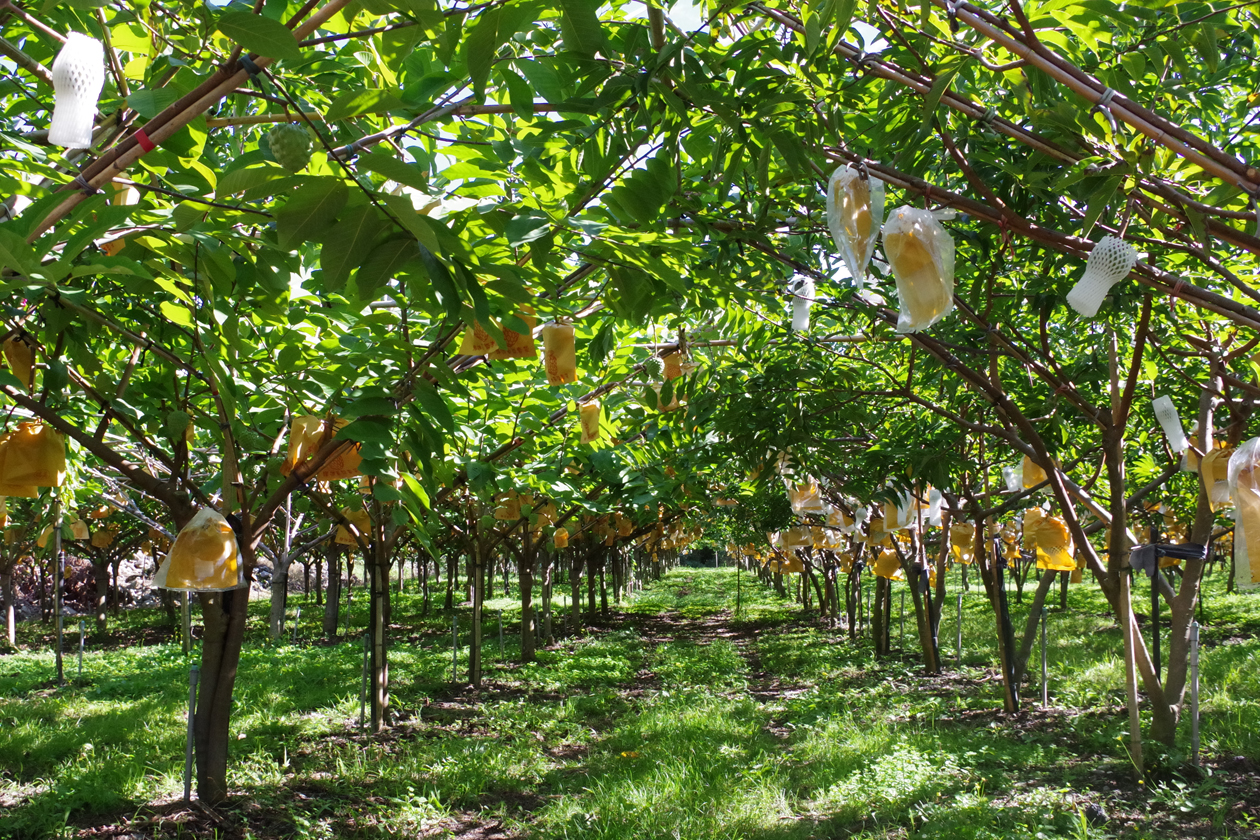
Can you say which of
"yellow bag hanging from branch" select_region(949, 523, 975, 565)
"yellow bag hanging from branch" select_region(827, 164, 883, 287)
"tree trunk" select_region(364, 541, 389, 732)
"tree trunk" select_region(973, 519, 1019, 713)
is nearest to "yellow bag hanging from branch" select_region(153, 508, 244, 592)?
"yellow bag hanging from branch" select_region(827, 164, 883, 287)

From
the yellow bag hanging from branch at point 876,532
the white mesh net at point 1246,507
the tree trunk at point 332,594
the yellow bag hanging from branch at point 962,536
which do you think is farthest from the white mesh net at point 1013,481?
the tree trunk at point 332,594

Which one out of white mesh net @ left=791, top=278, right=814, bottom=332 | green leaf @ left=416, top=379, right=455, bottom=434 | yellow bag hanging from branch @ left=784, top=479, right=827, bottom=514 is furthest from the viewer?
yellow bag hanging from branch @ left=784, top=479, right=827, bottom=514

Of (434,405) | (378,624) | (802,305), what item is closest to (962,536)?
(378,624)

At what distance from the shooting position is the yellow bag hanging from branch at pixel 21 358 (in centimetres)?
275

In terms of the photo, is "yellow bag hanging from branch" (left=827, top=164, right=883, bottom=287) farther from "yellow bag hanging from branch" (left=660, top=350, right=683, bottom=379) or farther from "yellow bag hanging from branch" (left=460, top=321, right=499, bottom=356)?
"yellow bag hanging from branch" (left=660, top=350, right=683, bottom=379)

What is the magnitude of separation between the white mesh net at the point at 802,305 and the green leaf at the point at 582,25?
2065 mm

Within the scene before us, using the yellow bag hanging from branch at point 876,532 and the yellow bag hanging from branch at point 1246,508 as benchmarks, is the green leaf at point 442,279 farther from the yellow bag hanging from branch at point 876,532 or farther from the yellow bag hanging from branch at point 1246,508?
the yellow bag hanging from branch at point 876,532

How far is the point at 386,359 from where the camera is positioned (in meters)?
3.50

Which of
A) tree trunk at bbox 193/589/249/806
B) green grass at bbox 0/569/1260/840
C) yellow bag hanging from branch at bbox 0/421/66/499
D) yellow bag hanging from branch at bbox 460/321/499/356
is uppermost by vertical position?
yellow bag hanging from branch at bbox 460/321/499/356

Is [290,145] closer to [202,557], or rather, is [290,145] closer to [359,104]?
[359,104]

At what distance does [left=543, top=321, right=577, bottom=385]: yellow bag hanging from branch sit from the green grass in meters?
2.89

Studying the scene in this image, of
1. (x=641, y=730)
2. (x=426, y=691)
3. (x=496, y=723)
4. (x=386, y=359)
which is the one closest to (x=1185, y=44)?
(x=386, y=359)

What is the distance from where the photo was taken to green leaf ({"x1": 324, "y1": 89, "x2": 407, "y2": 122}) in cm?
140

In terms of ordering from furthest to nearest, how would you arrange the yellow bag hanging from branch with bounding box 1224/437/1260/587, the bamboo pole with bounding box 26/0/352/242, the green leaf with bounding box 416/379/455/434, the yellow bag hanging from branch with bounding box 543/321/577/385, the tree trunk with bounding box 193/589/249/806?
1. the tree trunk with bounding box 193/589/249/806
2. the yellow bag hanging from branch with bounding box 543/321/577/385
3. the green leaf with bounding box 416/379/455/434
4. the yellow bag hanging from branch with bounding box 1224/437/1260/587
5. the bamboo pole with bounding box 26/0/352/242
